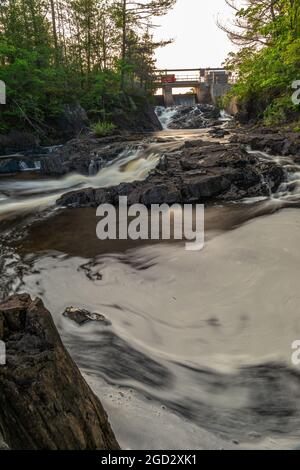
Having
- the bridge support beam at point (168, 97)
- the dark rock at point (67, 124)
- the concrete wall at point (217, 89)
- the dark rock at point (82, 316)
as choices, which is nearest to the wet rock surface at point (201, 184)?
the dark rock at point (82, 316)

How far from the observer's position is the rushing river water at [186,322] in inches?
92.7

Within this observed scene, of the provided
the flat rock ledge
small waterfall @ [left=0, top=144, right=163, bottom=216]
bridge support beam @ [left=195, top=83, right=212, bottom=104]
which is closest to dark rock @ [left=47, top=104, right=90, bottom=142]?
small waterfall @ [left=0, top=144, right=163, bottom=216]

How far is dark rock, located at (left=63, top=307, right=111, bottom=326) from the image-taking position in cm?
368

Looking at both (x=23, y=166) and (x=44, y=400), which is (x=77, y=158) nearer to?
(x=23, y=166)

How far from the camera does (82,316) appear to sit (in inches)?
147

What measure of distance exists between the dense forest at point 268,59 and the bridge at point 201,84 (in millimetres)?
19071

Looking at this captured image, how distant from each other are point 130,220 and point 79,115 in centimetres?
1426

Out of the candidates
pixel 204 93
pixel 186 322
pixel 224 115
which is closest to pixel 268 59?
pixel 186 322

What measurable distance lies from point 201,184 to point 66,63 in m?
19.8

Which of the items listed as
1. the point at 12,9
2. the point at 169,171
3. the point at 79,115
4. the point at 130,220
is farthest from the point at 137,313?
the point at 12,9

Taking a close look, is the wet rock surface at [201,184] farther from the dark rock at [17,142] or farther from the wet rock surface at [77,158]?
the dark rock at [17,142]

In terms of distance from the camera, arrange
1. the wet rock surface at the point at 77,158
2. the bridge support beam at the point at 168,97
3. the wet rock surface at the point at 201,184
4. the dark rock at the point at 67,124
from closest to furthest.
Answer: the wet rock surface at the point at 201,184 → the wet rock surface at the point at 77,158 → the dark rock at the point at 67,124 → the bridge support beam at the point at 168,97

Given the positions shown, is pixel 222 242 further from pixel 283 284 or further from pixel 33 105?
pixel 33 105

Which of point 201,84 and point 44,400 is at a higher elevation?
point 201,84
